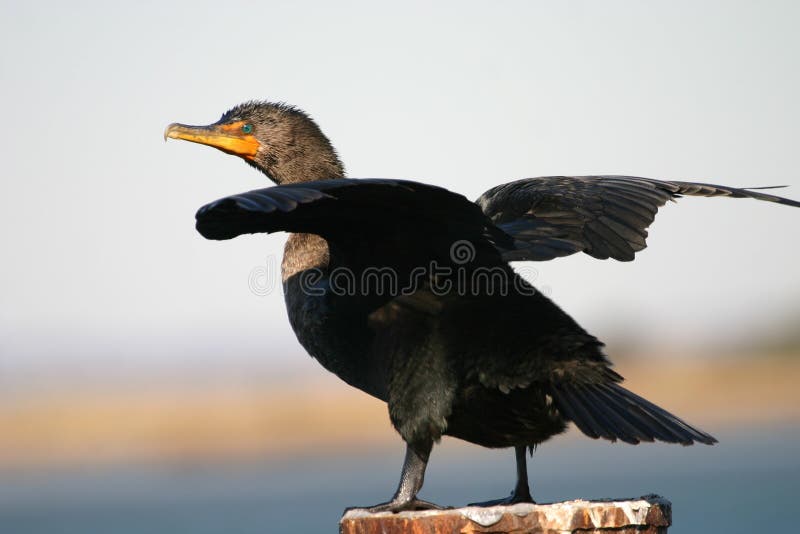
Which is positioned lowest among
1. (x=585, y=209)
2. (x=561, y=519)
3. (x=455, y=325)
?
(x=561, y=519)

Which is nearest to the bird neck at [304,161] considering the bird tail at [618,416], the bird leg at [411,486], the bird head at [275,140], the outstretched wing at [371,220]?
the bird head at [275,140]

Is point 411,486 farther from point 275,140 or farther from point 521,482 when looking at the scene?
point 275,140

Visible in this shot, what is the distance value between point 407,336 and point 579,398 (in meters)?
0.65

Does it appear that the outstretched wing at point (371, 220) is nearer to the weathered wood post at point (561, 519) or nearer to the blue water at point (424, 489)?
the weathered wood post at point (561, 519)

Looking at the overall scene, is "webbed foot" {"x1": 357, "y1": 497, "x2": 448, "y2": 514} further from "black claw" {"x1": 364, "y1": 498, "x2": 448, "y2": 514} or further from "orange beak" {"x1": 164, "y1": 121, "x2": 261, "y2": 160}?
"orange beak" {"x1": 164, "y1": 121, "x2": 261, "y2": 160}

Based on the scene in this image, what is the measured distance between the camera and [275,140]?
19.4ft

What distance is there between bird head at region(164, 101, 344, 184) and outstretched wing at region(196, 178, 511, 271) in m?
1.28

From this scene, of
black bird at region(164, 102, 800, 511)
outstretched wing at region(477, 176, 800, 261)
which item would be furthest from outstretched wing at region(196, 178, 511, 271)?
outstretched wing at region(477, 176, 800, 261)

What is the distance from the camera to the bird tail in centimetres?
Answer: 389

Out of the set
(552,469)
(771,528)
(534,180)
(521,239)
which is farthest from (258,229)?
(552,469)

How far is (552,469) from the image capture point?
2164 centimetres

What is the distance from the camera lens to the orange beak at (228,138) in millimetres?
5895

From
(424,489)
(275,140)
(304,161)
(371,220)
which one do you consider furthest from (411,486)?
(424,489)

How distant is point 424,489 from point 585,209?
12785 millimetres
